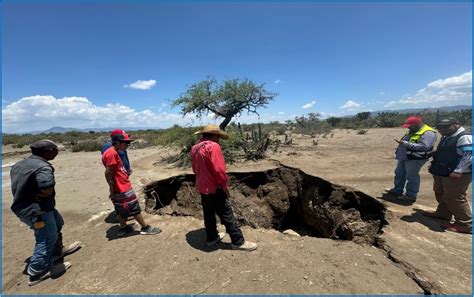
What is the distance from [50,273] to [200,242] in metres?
2.01

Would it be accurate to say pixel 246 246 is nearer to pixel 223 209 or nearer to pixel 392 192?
pixel 223 209

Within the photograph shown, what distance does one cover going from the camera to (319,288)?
3002mm

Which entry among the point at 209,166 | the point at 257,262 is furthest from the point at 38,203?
the point at 257,262

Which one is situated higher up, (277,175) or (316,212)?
(277,175)

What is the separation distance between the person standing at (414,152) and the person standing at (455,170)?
23.6 inches

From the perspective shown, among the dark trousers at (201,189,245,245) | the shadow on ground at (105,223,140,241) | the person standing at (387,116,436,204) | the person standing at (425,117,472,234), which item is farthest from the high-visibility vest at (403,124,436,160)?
the shadow on ground at (105,223,140,241)

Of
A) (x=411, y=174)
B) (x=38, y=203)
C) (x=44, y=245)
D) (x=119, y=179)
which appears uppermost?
(x=119, y=179)

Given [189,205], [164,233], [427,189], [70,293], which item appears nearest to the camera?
[70,293]

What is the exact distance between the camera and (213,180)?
145 inches

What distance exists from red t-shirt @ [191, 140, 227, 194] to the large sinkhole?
8.85 feet

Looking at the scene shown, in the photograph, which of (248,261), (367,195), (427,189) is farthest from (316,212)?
Result: (248,261)

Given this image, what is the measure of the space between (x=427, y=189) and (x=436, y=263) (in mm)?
3628

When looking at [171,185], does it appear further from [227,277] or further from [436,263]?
[436,263]

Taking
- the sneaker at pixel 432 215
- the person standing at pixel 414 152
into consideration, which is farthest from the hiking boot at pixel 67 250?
the person standing at pixel 414 152
